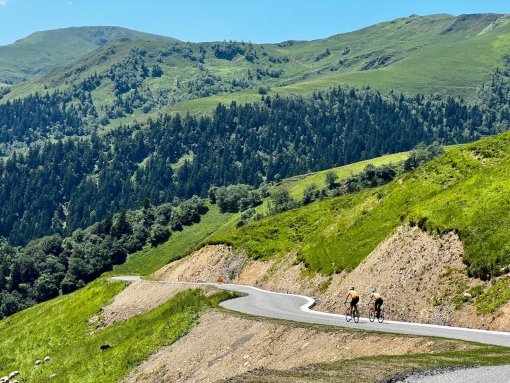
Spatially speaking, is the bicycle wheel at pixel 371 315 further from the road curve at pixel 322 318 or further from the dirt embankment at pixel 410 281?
the dirt embankment at pixel 410 281

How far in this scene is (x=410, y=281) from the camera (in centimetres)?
4638

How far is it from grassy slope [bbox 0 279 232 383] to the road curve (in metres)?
3.88

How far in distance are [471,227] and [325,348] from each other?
20667 mm

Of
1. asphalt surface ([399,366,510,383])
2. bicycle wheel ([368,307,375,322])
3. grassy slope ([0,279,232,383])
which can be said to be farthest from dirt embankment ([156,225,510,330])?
asphalt surface ([399,366,510,383])

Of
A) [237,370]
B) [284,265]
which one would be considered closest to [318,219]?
[284,265]

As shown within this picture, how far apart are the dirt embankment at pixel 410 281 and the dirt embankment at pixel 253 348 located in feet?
31.7

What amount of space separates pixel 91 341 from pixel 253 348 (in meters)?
28.2

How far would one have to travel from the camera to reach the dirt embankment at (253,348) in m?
29.1

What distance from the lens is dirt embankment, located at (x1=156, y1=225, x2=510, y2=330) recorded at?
1609 inches

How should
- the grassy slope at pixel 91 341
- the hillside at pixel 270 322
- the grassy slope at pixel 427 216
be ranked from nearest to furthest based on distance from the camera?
the hillside at pixel 270 322 → the grassy slope at pixel 427 216 → the grassy slope at pixel 91 341

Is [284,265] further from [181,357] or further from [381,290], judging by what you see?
[181,357]

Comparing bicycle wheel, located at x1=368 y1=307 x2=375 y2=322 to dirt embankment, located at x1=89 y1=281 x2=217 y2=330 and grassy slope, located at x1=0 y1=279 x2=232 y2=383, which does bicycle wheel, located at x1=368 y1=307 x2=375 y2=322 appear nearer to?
grassy slope, located at x1=0 y1=279 x2=232 y2=383

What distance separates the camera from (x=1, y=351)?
237ft

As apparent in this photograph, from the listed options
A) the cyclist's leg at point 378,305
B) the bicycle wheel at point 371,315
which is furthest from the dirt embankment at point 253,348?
the bicycle wheel at point 371,315
